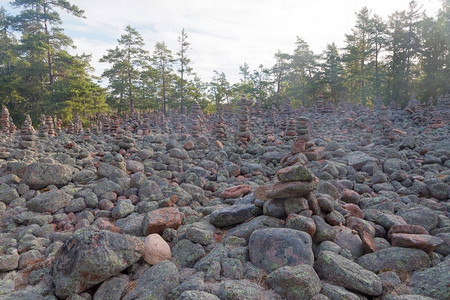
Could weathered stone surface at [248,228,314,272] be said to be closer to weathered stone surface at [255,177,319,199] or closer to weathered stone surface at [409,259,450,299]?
weathered stone surface at [255,177,319,199]

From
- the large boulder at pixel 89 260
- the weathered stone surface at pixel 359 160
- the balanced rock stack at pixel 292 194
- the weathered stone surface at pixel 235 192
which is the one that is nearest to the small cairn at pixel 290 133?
the weathered stone surface at pixel 359 160

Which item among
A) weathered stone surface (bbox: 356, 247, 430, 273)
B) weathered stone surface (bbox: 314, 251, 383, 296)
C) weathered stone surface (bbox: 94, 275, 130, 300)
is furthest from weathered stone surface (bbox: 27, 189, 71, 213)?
weathered stone surface (bbox: 356, 247, 430, 273)

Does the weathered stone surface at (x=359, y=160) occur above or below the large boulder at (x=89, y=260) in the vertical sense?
above

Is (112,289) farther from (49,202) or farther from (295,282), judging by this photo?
(49,202)

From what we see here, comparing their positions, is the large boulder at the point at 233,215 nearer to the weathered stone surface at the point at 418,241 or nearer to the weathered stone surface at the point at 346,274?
the weathered stone surface at the point at 346,274

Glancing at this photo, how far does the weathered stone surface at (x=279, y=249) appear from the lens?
4.30m

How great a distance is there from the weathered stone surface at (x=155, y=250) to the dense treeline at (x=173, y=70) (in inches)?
1171

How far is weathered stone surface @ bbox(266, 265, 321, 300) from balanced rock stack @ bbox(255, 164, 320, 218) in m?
1.59

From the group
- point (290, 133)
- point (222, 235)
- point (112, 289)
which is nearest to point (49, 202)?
point (112, 289)

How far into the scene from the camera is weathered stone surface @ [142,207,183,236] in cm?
542

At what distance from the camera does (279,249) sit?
174 inches

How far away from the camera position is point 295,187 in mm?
5371

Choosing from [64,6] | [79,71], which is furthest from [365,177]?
[64,6]

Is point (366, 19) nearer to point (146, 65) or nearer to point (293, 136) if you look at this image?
point (146, 65)
